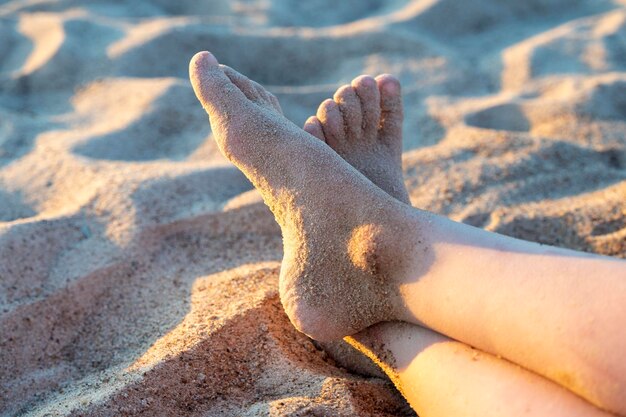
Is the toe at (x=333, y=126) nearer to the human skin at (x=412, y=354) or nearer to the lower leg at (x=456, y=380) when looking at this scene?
the human skin at (x=412, y=354)

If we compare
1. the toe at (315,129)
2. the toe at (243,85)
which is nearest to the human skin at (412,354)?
the toe at (315,129)

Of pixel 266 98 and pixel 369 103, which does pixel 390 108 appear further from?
pixel 266 98

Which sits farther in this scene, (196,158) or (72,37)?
(72,37)

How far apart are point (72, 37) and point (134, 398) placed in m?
1.75

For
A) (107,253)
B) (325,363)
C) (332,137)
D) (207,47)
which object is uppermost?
(207,47)

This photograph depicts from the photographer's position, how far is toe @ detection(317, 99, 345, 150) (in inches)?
57.6

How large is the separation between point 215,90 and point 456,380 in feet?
2.47

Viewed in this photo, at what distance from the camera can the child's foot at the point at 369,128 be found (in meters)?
1.43

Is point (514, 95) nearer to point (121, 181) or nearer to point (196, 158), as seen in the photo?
point (196, 158)

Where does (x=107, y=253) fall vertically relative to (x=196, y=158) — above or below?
below

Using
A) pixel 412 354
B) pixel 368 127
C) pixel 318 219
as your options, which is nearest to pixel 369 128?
pixel 368 127

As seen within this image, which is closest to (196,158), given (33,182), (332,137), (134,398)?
(33,182)

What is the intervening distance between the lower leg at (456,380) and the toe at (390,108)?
0.53m

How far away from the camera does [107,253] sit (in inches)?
58.4
